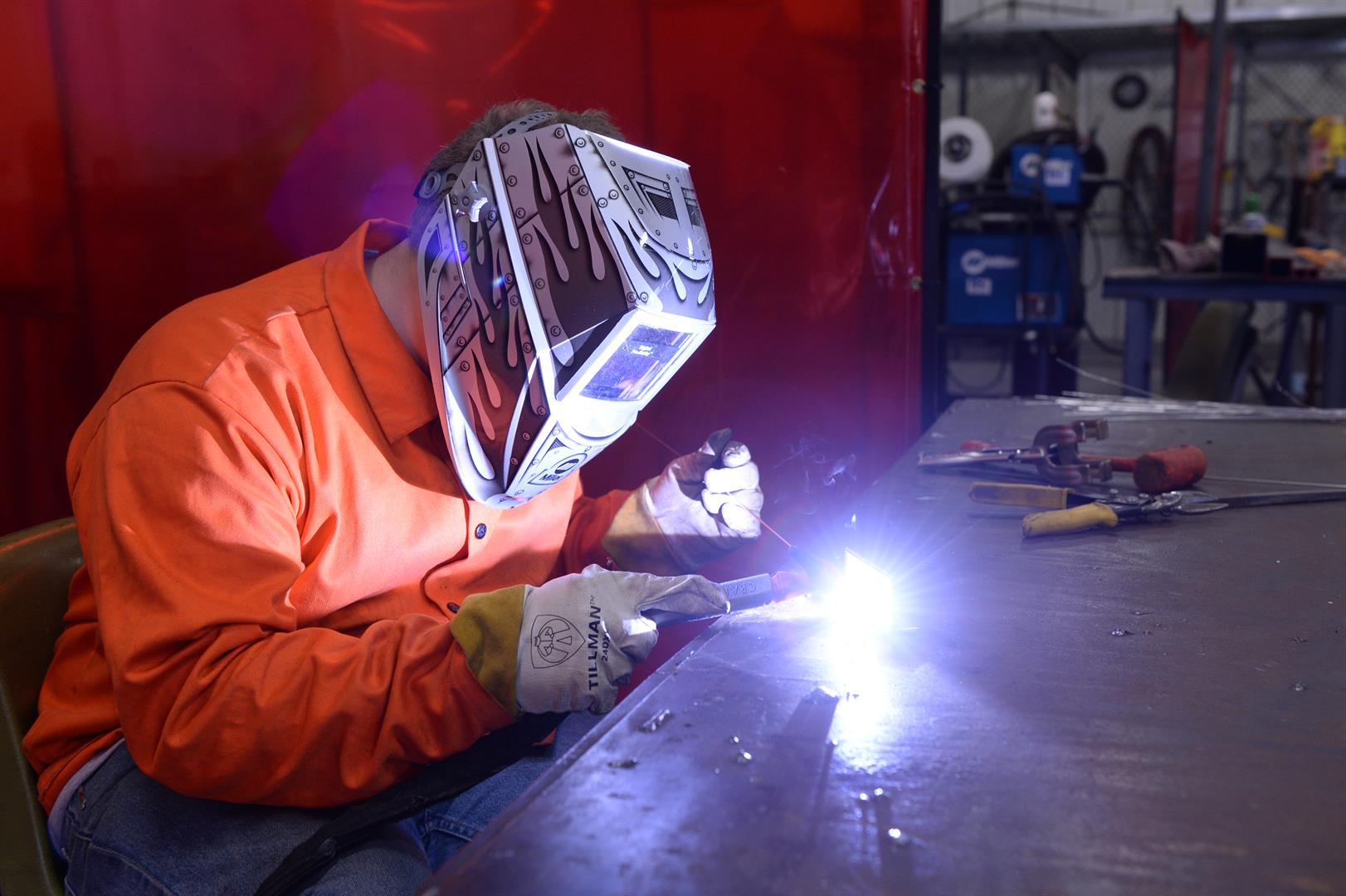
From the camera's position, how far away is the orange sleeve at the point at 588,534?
167 cm

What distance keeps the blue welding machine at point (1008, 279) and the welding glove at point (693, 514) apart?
4.47 metres

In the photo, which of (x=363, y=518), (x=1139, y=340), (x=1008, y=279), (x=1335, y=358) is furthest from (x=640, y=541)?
(x=1008, y=279)

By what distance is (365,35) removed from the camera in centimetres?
198

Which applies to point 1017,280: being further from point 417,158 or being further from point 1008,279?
point 417,158

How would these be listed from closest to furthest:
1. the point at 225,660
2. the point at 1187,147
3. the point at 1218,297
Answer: the point at 225,660, the point at 1218,297, the point at 1187,147

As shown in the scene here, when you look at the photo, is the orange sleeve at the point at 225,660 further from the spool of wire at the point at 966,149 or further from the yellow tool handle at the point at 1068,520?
the spool of wire at the point at 966,149

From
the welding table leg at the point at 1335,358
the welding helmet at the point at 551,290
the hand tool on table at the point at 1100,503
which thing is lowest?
the welding table leg at the point at 1335,358

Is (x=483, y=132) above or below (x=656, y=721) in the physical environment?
above

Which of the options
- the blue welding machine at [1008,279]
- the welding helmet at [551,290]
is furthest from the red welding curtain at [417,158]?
the blue welding machine at [1008,279]

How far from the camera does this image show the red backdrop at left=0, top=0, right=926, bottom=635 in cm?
175

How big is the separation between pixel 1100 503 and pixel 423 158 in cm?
143

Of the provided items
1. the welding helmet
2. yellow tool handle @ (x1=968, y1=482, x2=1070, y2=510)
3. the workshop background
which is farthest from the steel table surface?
the workshop background

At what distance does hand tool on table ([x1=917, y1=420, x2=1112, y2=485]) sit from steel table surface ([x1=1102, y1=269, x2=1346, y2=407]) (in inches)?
85.8

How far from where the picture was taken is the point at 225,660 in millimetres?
981
